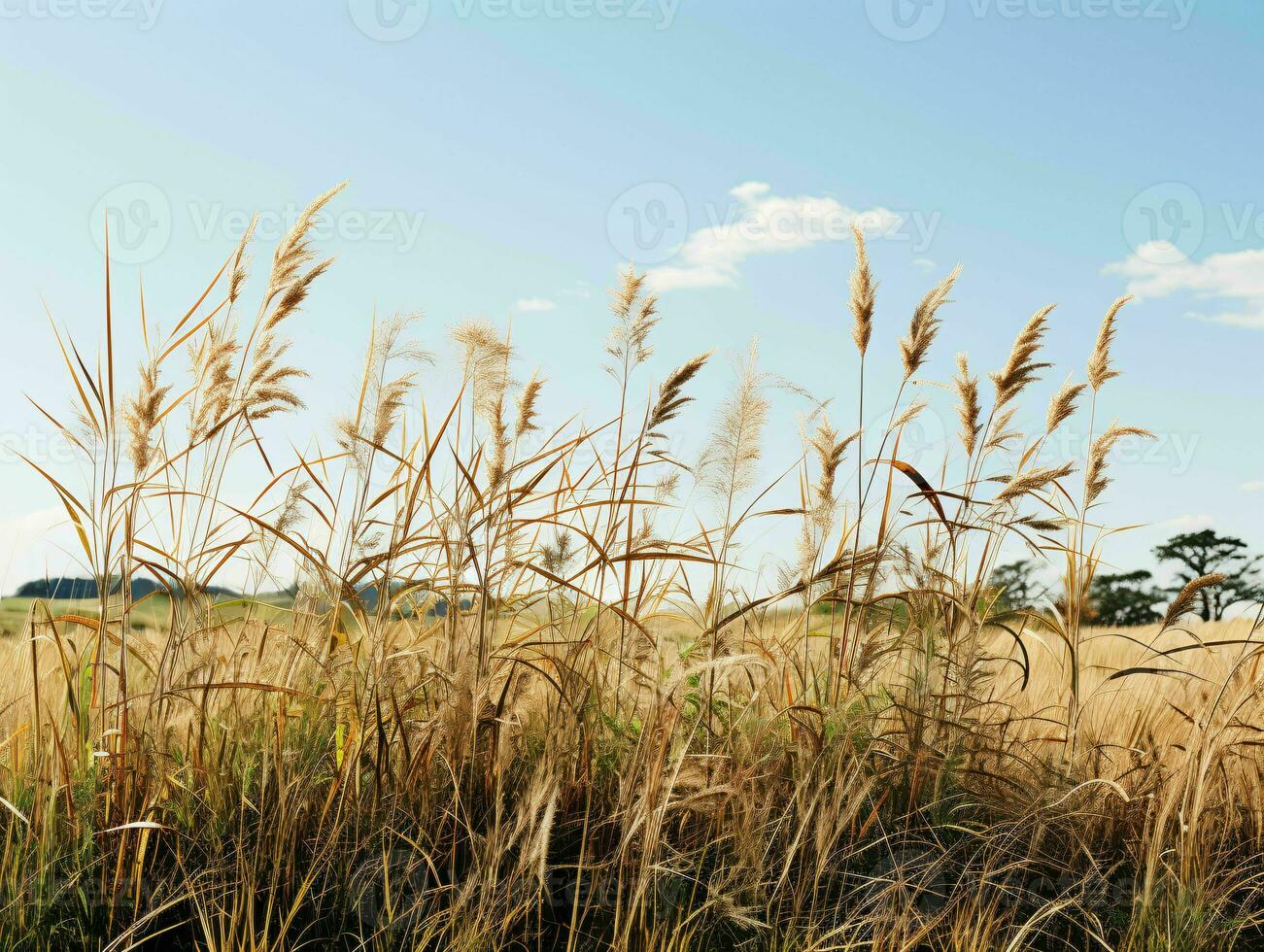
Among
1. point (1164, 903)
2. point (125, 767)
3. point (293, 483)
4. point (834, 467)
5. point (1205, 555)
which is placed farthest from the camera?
point (1205, 555)

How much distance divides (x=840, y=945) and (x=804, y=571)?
116 cm

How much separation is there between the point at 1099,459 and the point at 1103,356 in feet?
1.36

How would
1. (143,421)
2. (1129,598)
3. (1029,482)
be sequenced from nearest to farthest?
(143,421) → (1029,482) → (1129,598)

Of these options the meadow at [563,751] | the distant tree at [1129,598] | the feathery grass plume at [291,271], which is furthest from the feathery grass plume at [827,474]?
the distant tree at [1129,598]

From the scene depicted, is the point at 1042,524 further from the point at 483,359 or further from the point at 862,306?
the point at 483,359

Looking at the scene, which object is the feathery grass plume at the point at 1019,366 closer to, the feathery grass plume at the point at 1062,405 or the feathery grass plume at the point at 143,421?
the feathery grass plume at the point at 1062,405

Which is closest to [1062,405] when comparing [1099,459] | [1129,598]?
[1099,459]

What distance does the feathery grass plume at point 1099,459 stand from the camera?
11.1 feet

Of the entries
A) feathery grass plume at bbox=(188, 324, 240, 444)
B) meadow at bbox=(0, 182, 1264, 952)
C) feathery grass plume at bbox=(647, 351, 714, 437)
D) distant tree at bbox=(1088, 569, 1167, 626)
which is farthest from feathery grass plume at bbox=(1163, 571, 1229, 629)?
distant tree at bbox=(1088, 569, 1167, 626)

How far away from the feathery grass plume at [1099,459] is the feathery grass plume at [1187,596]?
17.3 inches

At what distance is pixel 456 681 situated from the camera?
7.89 feet

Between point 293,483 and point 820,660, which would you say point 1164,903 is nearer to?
point 820,660

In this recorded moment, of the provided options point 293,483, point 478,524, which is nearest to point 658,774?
point 478,524

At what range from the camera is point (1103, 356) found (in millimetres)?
3512
